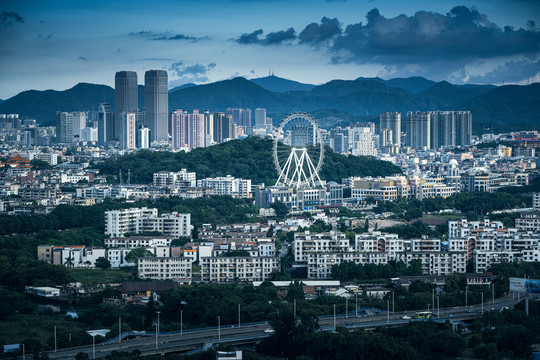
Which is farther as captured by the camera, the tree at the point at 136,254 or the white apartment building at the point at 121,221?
the white apartment building at the point at 121,221

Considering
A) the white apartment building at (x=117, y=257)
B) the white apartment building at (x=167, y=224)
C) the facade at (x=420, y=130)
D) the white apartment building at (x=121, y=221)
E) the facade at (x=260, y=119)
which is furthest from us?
the facade at (x=260, y=119)

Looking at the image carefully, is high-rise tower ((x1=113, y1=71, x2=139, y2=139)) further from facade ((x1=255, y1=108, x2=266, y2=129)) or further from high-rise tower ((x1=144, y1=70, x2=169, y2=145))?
facade ((x1=255, y1=108, x2=266, y2=129))

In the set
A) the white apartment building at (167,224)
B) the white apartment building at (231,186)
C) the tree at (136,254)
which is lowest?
the tree at (136,254)

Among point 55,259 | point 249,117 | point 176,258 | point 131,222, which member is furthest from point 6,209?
point 249,117

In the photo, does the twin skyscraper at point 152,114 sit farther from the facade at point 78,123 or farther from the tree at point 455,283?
the tree at point 455,283

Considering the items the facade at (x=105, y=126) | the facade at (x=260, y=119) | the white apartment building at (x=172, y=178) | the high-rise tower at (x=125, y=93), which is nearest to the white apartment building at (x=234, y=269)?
the white apartment building at (x=172, y=178)

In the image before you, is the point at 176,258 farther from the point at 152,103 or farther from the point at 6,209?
the point at 152,103
